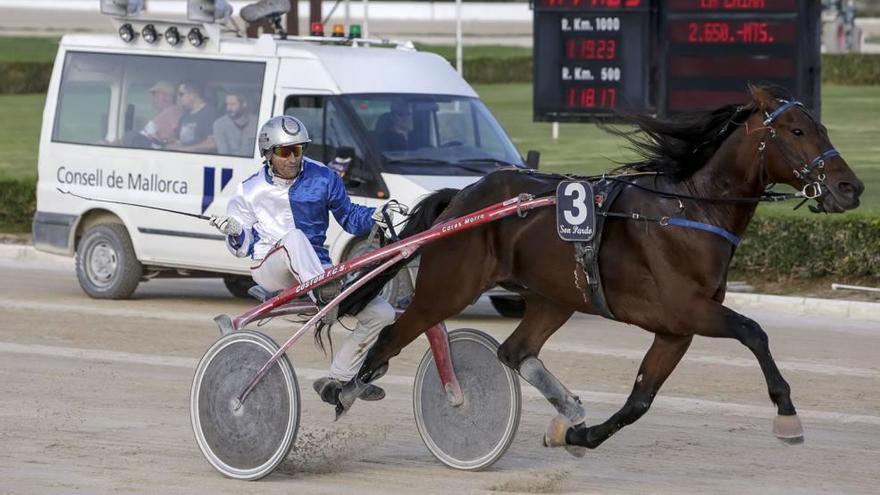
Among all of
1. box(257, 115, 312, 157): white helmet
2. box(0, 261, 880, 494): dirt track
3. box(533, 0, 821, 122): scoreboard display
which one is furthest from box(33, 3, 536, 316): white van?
box(257, 115, 312, 157): white helmet

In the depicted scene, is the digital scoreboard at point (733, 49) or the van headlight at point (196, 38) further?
the digital scoreboard at point (733, 49)

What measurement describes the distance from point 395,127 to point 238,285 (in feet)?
6.83

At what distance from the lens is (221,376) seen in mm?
7656

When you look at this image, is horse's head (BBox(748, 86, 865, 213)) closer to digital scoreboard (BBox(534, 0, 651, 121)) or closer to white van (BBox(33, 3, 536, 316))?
white van (BBox(33, 3, 536, 316))

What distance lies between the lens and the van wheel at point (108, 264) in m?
13.6

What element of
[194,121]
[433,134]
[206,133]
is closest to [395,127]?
[433,134]

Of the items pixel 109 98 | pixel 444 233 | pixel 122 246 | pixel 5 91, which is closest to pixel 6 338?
pixel 122 246

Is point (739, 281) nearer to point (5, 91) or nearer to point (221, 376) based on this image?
point (221, 376)

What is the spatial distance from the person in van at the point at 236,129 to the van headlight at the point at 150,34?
970 mm

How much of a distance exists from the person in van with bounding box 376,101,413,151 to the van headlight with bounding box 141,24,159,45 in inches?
85.6

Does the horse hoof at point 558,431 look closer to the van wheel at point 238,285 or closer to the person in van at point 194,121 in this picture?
the person in van at point 194,121

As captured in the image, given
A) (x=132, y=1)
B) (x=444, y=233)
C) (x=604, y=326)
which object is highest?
(x=132, y=1)

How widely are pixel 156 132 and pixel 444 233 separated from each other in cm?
657

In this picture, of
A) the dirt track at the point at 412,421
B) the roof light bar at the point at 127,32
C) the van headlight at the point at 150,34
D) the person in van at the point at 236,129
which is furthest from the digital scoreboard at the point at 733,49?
the roof light bar at the point at 127,32
